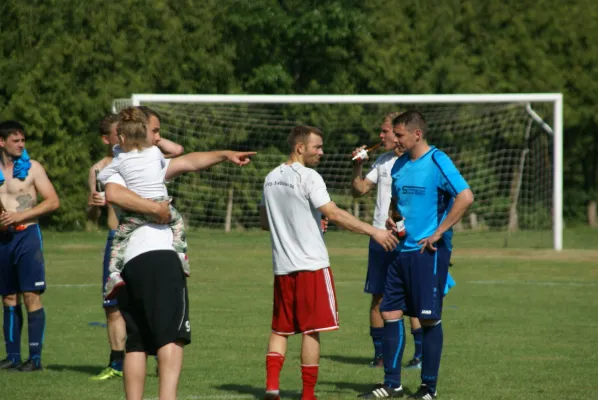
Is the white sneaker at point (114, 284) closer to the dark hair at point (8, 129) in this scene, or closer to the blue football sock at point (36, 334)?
the blue football sock at point (36, 334)

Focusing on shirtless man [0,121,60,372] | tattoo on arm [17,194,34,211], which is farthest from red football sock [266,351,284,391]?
tattoo on arm [17,194,34,211]

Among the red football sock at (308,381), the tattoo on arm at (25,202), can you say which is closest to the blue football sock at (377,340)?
the red football sock at (308,381)

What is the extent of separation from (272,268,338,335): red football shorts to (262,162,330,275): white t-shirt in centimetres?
7

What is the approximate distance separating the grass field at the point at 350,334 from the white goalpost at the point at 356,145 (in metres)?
4.23

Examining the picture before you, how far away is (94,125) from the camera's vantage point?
2802 cm

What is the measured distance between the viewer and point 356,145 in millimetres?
28672

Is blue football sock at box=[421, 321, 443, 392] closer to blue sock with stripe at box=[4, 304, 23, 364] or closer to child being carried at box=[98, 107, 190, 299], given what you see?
child being carried at box=[98, 107, 190, 299]

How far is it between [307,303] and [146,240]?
1623mm

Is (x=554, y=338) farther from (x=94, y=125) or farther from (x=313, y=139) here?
(x=94, y=125)

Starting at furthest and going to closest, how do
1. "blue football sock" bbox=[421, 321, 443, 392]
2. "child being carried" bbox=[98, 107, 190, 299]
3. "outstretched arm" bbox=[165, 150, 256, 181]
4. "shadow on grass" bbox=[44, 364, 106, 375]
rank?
"shadow on grass" bbox=[44, 364, 106, 375] < "blue football sock" bbox=[421, 321, 443, 392] < "outstretched arm" bbox=[165, 150, 256, 181] < "child being carried" bbox=[98, 107, 190, 299]

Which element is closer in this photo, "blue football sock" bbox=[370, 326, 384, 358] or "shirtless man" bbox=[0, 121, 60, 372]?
"shirtless man" bbox=[0, 121, 60, 372]

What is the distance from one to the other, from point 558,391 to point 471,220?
21.2m

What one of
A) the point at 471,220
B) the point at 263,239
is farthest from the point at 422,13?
the point at 263,239

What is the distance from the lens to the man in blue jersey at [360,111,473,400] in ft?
26.0
